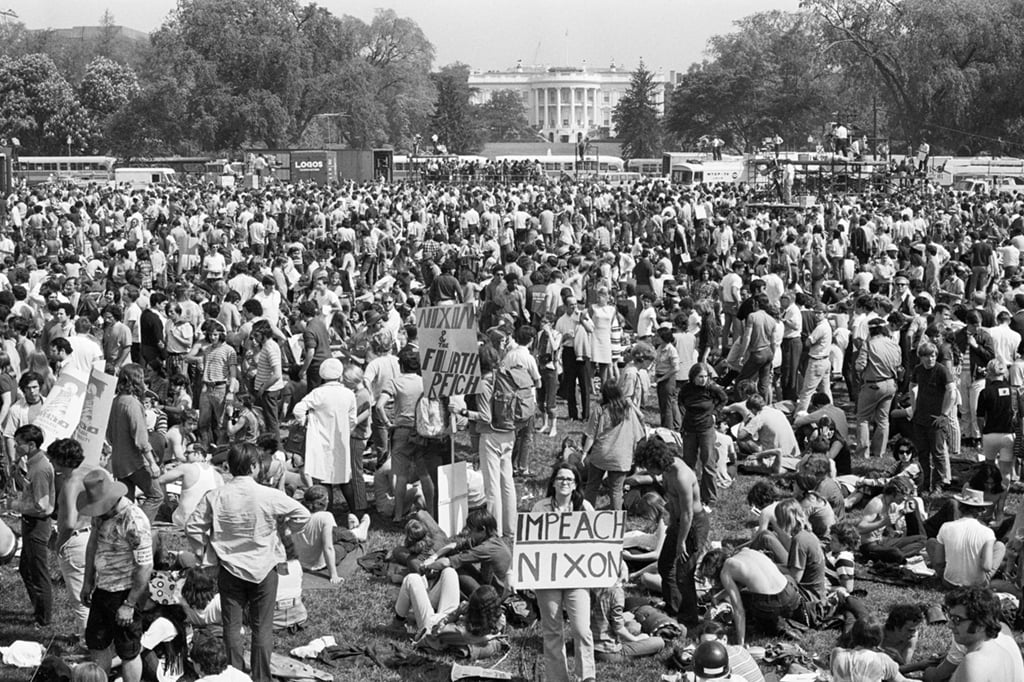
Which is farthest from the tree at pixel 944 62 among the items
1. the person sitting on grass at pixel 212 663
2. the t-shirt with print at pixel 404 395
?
the person sitting on grass at pixel 212 663

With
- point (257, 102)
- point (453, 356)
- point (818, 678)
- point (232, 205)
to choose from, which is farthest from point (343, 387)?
point (257, 102)

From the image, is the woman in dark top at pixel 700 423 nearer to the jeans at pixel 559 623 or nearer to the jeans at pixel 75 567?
the jeans at pixel 559 623

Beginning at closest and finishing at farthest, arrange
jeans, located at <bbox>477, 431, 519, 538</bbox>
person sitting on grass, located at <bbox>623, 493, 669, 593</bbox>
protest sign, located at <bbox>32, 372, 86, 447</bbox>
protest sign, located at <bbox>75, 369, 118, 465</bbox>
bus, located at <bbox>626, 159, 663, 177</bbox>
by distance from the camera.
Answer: protest sign, located at <bbox>75, 369, 118, 465</bbox> → person sitting on grass, located at <bbox>623, 493, 669, 593</bbox> → protest sign, located at <bbox>32, 372, 86, 447</bbox> → jeans, located at <bbox>477, 431, 519, 538</bbox> → bus, located at <bbox>626, 159, 663, 177</bbox>

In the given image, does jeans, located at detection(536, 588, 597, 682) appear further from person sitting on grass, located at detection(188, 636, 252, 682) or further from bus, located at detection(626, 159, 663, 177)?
bus, located at detection(626, 159, 663, 177)

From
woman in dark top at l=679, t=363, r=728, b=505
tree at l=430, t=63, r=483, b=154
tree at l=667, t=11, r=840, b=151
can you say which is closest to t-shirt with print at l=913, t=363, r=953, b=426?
woman in dark top at l=679, t=363, r=728, b=505

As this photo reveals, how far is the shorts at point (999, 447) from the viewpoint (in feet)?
40.4

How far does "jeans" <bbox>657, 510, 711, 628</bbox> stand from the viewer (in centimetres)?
954

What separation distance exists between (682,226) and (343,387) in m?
15.8

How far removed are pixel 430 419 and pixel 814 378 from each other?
501cm

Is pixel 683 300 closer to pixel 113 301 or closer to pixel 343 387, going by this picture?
pixel 343 387

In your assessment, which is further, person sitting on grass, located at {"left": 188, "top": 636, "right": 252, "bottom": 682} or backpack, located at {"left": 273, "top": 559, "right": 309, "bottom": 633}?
backpack, located at {"left": 273, "top": 559, "right": 309, "bottom": 633}

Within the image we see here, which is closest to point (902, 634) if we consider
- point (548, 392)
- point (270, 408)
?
point (270, 408)

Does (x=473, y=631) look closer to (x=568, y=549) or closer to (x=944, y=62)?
(x=568, y=549)

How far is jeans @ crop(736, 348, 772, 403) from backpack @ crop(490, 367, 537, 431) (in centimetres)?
436
